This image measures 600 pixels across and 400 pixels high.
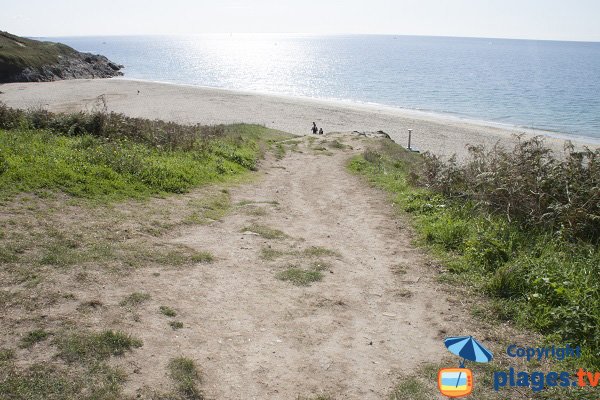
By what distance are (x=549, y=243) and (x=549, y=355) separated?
3458mm

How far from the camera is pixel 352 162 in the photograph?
75.0 feet

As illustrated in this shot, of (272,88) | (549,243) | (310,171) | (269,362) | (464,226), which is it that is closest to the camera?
(269,362)

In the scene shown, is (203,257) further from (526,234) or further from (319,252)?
(526,234)

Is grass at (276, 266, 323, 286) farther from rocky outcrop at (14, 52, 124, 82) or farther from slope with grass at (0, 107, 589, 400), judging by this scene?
rocky outcrop at (14, 52, 124, 82)

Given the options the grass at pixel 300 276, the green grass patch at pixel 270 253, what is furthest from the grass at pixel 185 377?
the green grass patch at pixel 270 253

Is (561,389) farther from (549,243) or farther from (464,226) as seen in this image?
(464,226)

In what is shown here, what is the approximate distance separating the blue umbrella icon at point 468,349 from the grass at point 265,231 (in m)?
5.47

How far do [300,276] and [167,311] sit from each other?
2825 millimetres

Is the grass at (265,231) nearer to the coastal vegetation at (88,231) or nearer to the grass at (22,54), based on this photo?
the coastal vegetation at (88,231)

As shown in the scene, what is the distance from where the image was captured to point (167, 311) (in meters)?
7.07

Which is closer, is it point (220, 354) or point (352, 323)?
point (220, 354)

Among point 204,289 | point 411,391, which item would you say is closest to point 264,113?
point 204,289

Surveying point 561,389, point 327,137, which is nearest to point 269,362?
point 561,389

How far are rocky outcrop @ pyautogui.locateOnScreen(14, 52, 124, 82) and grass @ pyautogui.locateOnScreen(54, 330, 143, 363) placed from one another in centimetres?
8052
